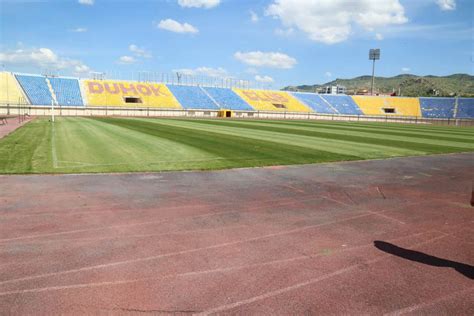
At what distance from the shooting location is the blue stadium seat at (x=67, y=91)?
2482 inches

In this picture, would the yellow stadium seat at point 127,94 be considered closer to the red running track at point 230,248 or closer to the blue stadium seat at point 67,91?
the blue stadium seat at point 67,91

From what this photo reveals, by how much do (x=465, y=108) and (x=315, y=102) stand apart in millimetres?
36126

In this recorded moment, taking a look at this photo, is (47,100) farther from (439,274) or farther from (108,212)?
(439,274)

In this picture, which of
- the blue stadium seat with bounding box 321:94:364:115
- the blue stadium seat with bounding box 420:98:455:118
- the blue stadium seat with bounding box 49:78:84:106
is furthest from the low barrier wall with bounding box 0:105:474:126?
the blue stadium seat with bounding box 420:98:455:118

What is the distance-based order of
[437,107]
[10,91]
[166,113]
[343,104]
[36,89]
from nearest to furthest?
1. [10,91]
2. [36,89]
3. [166,113]
4. [437,107]
5. [343,104]

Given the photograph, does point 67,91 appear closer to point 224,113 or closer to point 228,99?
point 224,113

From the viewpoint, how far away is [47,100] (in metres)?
61.0

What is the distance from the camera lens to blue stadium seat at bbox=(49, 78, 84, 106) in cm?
6303

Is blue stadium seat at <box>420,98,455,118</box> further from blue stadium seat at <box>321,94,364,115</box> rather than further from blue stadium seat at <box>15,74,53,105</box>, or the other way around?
blue stadium seat at <box>15,74,53,105</box>

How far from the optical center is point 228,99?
276 ft

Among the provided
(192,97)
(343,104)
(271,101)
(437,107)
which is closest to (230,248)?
(192,97)

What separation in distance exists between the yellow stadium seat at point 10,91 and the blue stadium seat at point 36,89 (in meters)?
0.93

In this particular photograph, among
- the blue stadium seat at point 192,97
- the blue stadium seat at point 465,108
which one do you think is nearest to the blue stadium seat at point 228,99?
the blue stadium seat at point 192,97

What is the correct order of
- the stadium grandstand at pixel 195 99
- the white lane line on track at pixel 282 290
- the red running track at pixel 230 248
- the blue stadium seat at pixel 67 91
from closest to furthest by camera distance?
the white lane line on track at pixel 282 290
the red running track at pixel 230 248
the stadium grandstand at pixel 195 99
the blue stadium seat at pixel 67 91
